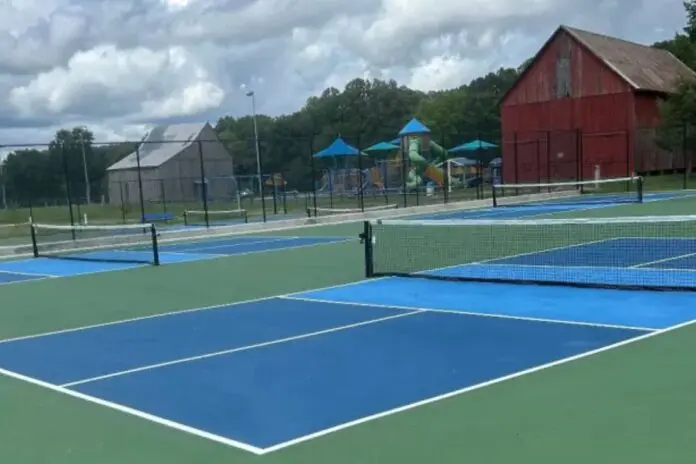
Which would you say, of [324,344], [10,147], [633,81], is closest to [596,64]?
[633,81]

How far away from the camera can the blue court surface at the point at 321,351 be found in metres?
5.48

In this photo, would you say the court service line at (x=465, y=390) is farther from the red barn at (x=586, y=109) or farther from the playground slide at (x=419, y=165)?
the playground slide at (x=419, y=165)

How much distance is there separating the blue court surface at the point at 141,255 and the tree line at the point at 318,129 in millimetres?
3824

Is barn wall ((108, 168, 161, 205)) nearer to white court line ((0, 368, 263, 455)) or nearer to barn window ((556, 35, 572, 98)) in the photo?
barn window ((556, 35, 572, 98))

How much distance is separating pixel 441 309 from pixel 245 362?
110 inches

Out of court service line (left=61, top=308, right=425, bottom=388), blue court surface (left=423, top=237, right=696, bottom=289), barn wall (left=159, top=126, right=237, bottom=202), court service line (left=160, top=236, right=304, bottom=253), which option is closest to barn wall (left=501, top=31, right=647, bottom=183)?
A: barn wall (left=159, top=126, right=237, bottom=202)

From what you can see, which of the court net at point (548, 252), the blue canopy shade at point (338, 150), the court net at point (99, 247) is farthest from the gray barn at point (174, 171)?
the court net at point (548, 252)

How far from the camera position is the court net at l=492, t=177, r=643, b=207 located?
27281mm

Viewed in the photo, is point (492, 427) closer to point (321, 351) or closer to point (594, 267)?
point (321, 351)

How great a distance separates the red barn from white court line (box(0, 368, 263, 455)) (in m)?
32.3

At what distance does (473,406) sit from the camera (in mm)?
5309

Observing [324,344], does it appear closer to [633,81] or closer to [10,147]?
[10,147]

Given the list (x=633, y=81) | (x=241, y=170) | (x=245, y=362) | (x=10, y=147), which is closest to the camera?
(x=245, y=362)

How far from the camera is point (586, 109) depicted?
4034 cm
